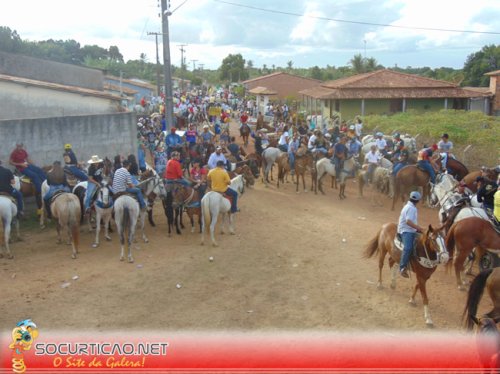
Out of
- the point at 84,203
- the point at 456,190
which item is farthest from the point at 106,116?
the point at 456,190

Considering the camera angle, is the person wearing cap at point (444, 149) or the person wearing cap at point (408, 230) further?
the person wearing cap at point (444, 149)

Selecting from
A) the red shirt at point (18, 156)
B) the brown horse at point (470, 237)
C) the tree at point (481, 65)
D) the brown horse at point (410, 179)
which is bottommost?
the brown horse at point (470, 237)

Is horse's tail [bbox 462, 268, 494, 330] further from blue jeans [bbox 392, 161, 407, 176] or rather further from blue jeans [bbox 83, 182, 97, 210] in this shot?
blue jeans [bbox 83, 182, 97, 210]

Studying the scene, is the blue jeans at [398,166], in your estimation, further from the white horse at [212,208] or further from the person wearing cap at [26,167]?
the person wearing cap at [26,167]

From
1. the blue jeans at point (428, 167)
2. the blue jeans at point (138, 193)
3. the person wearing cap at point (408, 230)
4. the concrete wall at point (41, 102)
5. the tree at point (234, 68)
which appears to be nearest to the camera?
the person wearing cap at point (408, 230)

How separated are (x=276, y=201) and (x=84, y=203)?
6543mm

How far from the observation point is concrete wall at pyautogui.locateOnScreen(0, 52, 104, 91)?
24.2m

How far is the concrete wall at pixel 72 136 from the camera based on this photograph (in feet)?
47.5

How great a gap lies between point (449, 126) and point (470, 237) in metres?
13.8

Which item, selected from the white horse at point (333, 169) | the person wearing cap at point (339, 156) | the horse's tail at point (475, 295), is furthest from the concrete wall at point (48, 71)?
the horse's tail at point (475, 295)

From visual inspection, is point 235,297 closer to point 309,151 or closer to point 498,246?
point 498,246

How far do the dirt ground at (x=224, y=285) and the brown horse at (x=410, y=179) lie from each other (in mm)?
1988

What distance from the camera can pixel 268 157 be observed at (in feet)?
62.4

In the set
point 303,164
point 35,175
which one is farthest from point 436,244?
point 35,175
